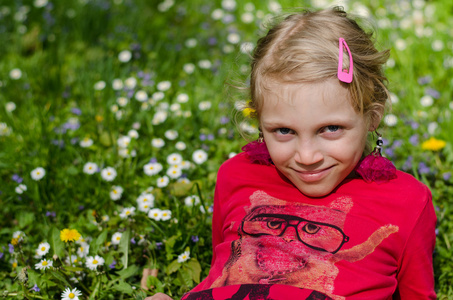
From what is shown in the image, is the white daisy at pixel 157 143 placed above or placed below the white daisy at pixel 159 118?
below

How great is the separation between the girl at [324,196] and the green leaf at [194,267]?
0.99ft

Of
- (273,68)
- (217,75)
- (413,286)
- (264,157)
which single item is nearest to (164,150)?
(217,75)

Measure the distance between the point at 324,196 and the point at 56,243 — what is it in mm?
1132

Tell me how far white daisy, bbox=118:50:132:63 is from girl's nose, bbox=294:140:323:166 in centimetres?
231

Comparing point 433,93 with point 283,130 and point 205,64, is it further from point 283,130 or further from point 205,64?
point 283,130

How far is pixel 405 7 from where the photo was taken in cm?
407

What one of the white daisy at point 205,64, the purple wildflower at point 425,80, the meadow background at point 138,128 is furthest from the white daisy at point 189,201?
the purple wildflower at point 425,80

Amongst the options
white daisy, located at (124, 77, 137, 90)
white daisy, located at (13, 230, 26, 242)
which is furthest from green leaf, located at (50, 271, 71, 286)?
white daisy, located at (124, 77, 137, 90)

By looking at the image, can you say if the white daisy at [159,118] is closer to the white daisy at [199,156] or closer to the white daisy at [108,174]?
the white daisy at [199,156]

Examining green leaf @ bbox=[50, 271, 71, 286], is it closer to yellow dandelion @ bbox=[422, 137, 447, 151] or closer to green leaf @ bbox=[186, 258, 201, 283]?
green leaf @ bbox=[186, 258, 201, 283]

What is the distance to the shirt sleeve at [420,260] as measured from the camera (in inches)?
64.6

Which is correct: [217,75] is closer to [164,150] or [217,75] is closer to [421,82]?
[164,150]

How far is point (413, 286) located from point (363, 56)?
0.78 m

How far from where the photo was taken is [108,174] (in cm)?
256
